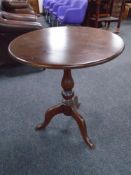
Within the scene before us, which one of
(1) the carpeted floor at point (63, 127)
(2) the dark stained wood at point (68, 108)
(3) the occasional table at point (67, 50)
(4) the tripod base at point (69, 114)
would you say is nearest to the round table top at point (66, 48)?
(3) the occasional table at point (67, 50)

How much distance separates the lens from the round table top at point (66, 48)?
3.02ft

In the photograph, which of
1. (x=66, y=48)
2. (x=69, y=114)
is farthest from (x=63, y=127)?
(x=66, y=48)

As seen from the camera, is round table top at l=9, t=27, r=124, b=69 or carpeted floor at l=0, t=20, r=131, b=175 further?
carpeted floor at l=0, t=20, r=131, b=175

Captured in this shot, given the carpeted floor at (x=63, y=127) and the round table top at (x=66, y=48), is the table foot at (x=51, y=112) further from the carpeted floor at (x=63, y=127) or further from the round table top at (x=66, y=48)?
the round table top at (x=66, y=48)

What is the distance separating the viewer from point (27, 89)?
6.73 ft

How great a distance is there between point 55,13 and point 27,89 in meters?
2.92

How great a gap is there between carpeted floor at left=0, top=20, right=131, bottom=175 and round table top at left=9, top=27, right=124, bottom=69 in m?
0.69

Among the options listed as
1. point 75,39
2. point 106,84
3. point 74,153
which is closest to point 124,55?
point 106,84

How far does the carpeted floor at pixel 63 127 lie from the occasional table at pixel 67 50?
115mm

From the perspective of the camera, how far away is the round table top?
0.92m

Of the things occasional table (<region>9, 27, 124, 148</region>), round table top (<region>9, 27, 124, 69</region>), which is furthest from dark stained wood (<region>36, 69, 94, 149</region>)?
round table top (<region>9, 27, 124, 69</region>)

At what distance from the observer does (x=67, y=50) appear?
3.49 feet

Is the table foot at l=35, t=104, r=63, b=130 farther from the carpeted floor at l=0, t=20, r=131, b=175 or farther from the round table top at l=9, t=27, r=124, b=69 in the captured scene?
the round table top at l=9, t=27, r=124, b=69

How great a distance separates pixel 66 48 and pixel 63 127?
704mm
